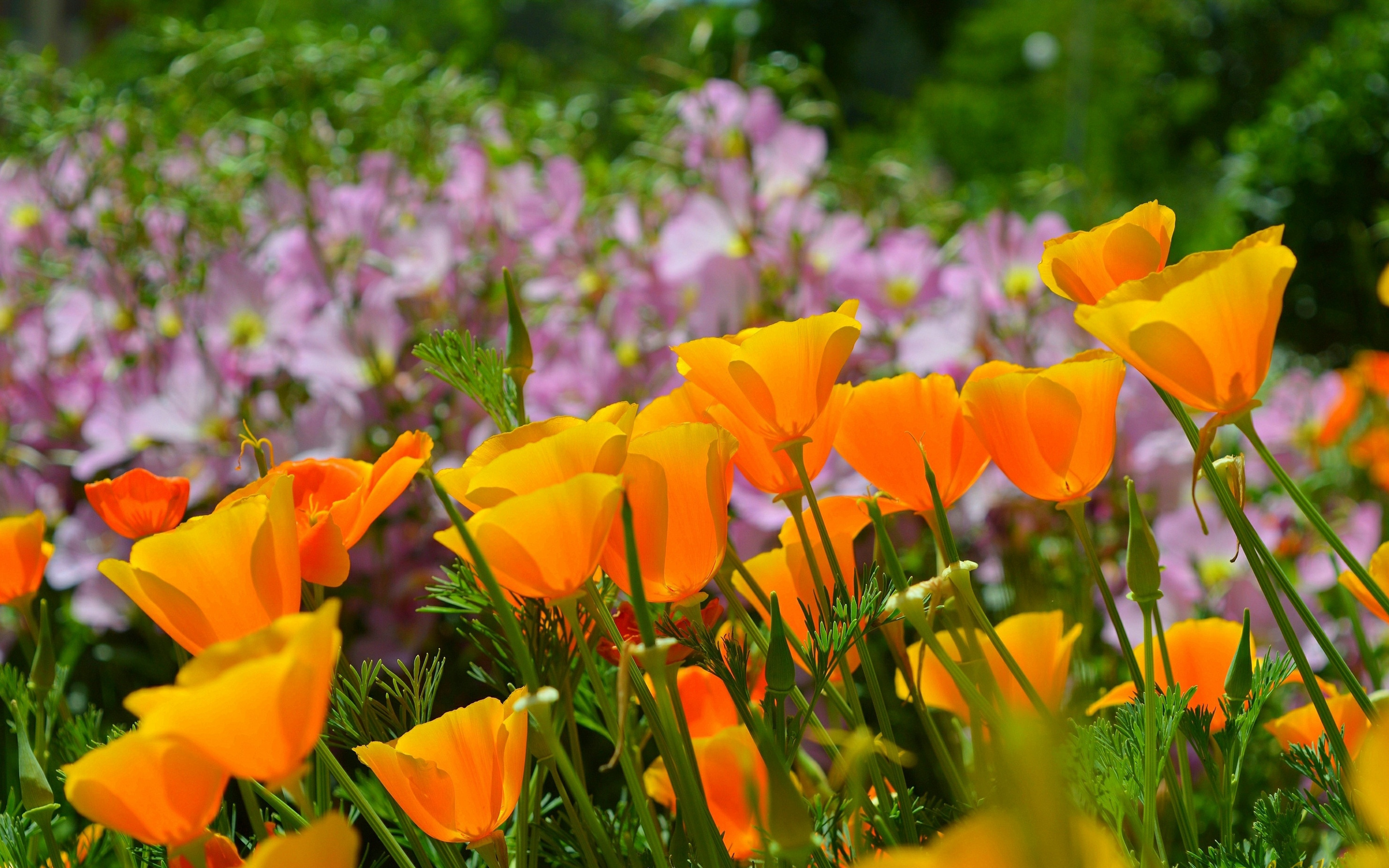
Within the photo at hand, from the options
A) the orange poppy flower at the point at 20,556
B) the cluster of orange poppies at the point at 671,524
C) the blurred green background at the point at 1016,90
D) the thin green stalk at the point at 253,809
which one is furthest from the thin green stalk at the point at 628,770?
the blurred green background at the point at 1016,90

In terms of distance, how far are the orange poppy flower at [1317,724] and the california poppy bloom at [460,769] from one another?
295 mm

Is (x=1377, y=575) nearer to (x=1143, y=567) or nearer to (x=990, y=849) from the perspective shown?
(x=1143, y=567)

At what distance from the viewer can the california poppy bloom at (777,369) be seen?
0.35 metres

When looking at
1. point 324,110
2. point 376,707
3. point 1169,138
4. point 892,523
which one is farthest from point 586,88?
point 1169,138

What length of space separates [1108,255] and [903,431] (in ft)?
0.30

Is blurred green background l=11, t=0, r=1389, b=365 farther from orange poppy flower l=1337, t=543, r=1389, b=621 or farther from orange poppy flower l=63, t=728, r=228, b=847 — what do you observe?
orange poppy flower l=63, t=728, r=228, b=847

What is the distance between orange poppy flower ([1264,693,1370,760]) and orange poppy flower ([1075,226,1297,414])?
0.51 feet

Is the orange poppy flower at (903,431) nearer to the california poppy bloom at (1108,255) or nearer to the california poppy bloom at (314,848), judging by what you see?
the california poppy bloom at (1108,255)

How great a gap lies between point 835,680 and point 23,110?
47.2 inches

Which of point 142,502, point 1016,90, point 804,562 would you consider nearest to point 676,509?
point 804,562

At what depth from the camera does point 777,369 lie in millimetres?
353

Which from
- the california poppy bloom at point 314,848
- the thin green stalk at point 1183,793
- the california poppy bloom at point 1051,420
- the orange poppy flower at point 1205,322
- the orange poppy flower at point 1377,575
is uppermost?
the orange poppy flower at point 1205,322

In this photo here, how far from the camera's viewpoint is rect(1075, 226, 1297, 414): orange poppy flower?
0.31 meters

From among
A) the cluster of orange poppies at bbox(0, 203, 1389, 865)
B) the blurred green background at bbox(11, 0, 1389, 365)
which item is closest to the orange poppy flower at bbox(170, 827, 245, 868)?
the cluster of orange poppies at bbox(0, 203, 1389, 865)
